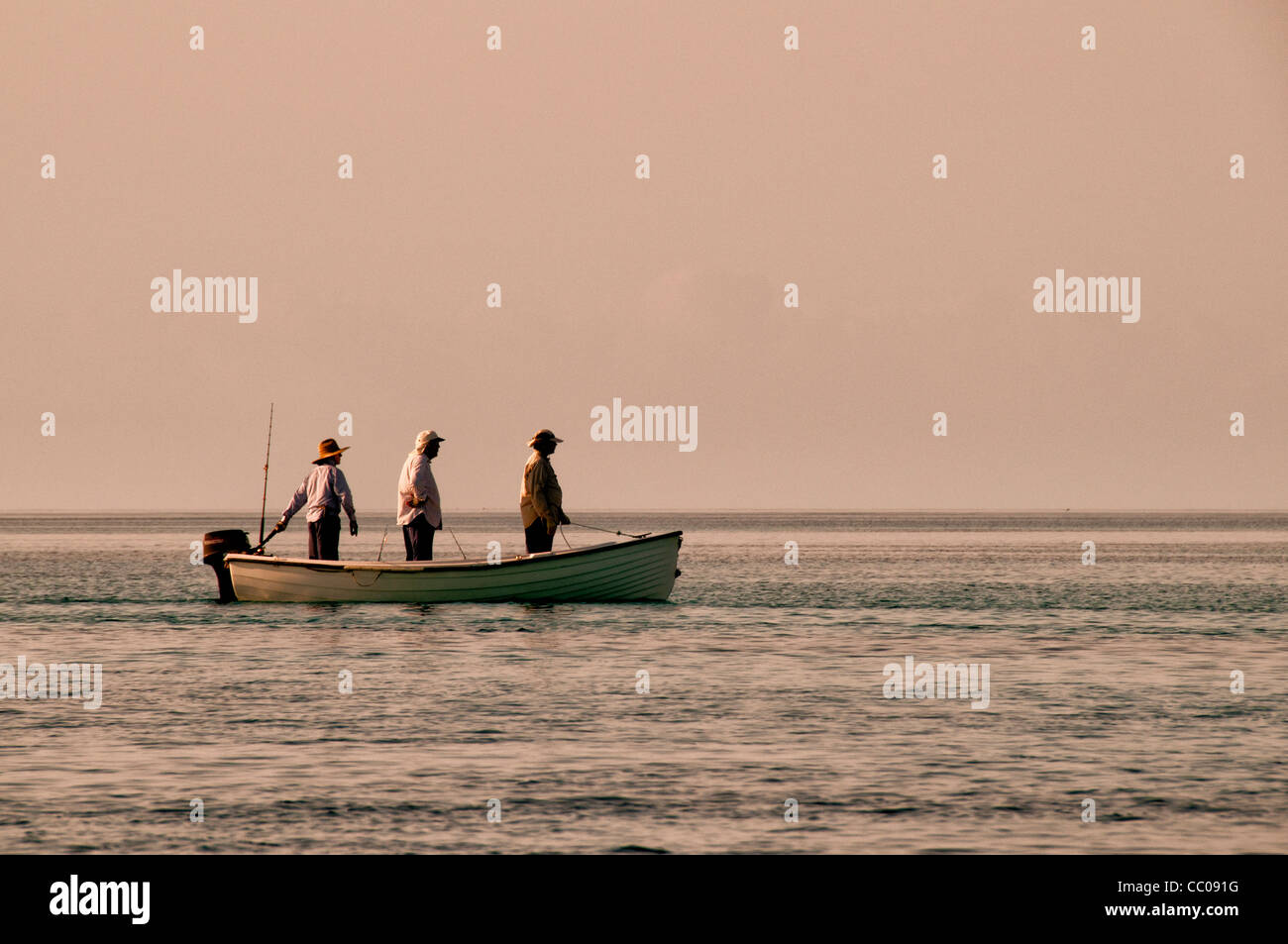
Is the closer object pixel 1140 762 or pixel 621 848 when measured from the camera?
pixel 621 848

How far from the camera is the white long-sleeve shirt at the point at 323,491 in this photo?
24.1 m

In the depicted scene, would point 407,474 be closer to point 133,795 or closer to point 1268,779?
point 133,795

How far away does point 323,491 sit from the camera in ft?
79.6

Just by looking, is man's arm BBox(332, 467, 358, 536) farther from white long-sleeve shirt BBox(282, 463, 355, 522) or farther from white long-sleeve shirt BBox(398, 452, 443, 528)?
white long-sleeve shirt BBox(398, 452, 443, 528)

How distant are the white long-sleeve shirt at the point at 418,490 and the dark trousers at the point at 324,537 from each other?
1.39 metres

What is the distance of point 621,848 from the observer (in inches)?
381

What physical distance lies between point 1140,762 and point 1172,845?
3066mm

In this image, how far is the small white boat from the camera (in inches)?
977

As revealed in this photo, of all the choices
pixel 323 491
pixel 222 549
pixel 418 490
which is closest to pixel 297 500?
pixel 323 491

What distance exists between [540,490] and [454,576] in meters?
2.04

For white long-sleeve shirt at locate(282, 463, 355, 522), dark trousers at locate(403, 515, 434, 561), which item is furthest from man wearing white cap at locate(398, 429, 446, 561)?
white long-sleeve shirt at locate(282, 463, 355, 522)

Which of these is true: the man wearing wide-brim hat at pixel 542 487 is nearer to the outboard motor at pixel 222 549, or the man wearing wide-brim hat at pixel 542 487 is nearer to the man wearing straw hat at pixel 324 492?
the man wearing straw hat at pixel 324 492

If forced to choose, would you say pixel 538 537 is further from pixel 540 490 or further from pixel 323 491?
pixel 323 491

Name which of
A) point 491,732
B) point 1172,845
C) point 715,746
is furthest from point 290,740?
point 1172,845
